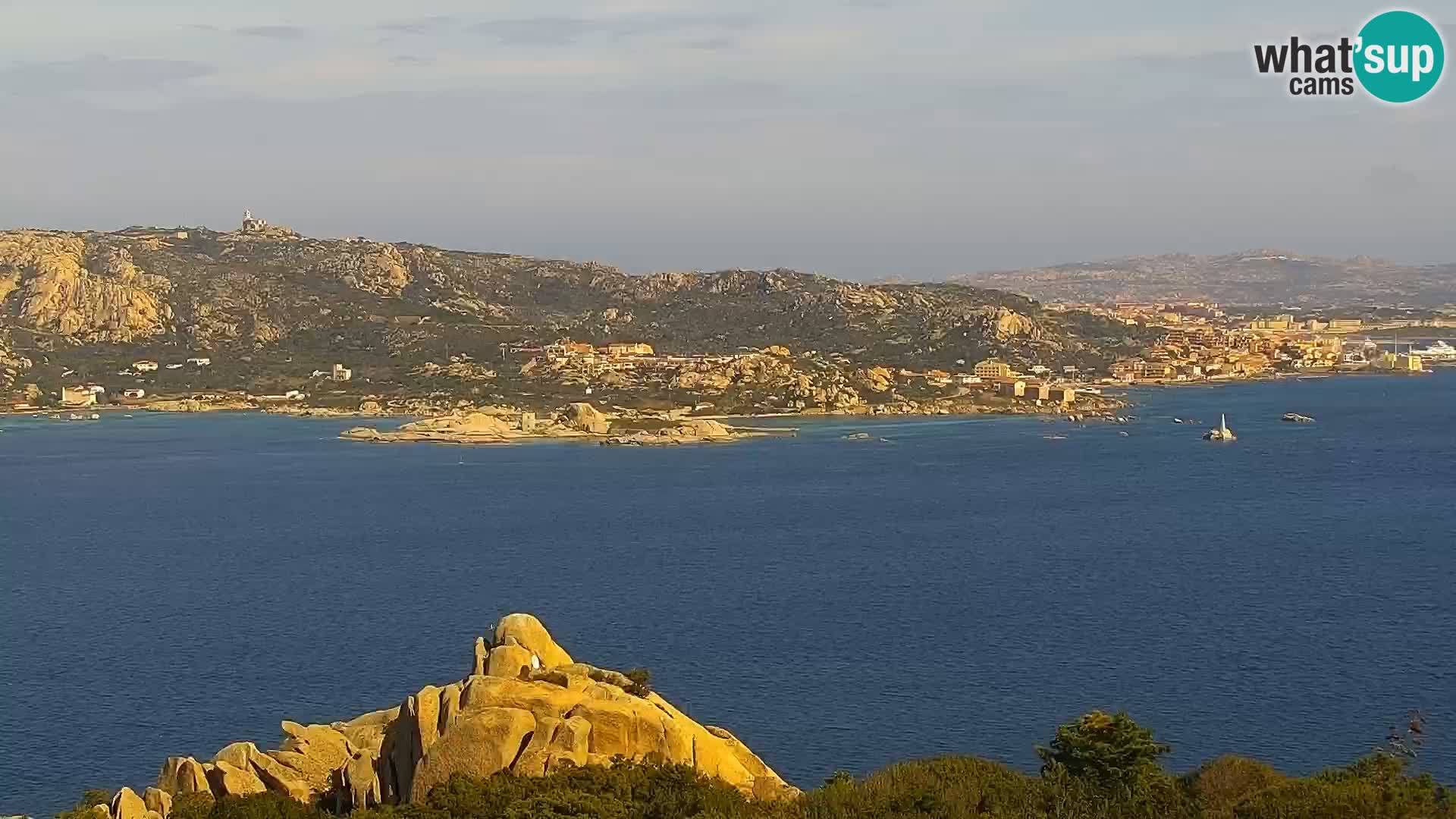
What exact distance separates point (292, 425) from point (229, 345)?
32.5 metres

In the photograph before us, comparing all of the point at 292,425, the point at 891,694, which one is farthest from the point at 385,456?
the point at 891,694

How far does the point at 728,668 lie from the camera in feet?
123

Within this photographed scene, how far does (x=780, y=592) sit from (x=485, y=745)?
2887 cm

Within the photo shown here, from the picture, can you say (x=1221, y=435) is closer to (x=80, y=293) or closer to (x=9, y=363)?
(x=9, y=363)

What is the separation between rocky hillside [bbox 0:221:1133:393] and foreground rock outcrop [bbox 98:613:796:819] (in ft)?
362

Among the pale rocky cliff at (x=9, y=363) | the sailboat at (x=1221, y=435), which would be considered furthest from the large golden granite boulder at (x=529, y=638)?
the pale rocky cliff at (x=9, y=363)

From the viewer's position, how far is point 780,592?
47750mm

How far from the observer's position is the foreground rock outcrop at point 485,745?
63.1 feet

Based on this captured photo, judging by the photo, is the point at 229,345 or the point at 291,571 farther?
the point at 229,345

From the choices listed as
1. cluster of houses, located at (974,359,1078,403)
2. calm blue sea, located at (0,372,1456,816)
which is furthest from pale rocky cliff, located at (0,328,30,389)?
cluster of houses, located at (974,359,1078,403)

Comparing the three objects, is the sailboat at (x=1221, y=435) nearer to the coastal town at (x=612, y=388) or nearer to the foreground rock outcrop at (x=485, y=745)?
the coastal town at (x=612, y=388)

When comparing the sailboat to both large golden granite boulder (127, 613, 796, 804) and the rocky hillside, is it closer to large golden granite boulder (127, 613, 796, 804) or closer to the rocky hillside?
the rocky hillside

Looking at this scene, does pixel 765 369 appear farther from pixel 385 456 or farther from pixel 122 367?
pixel 122 367

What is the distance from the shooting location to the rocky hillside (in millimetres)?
141875
